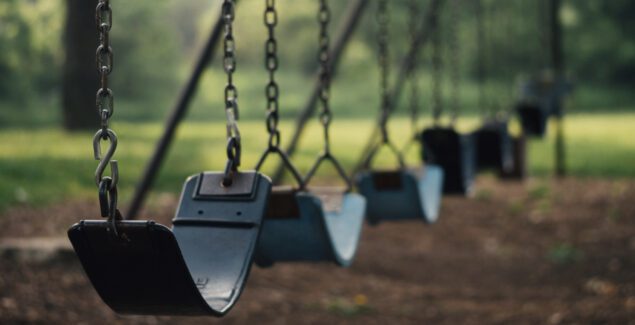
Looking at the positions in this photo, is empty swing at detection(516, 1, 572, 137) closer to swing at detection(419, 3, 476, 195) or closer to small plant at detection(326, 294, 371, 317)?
small plant at detection(326, 294, 371, 317)

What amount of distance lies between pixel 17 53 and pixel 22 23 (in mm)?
815

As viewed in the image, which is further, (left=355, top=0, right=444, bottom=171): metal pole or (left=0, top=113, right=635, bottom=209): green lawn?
(left=0, top=113, right=635, bottom=209): green lawn

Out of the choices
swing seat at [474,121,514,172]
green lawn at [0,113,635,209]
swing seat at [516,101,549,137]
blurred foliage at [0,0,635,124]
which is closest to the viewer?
swing seat at [474,121,514,172]

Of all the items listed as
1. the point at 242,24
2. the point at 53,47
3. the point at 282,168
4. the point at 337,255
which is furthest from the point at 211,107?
the point at 337,255

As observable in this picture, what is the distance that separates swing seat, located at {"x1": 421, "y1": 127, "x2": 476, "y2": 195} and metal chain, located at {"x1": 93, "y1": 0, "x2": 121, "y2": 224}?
121 inches

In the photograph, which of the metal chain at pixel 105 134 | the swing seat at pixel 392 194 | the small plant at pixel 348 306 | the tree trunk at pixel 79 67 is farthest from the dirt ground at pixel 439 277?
the tree trunk at pixel 79 67

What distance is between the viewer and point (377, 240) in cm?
835

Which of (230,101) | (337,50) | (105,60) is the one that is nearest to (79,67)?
(337,50)

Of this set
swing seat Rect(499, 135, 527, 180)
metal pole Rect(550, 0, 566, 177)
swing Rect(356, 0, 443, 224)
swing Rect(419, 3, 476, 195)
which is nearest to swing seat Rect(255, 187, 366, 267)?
swing Rect(356, 0, 443, 224)

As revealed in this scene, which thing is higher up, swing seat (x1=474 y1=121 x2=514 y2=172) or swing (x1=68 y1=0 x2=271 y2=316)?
swing (x1=68 y1=0 x2=271 y2=316)

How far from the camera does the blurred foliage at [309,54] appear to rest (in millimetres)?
22703

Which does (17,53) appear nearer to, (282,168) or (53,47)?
(53,47)

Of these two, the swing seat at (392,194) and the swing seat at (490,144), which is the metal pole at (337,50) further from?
the swing seat at (392,194)

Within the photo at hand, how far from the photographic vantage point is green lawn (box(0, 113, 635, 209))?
10562mm
